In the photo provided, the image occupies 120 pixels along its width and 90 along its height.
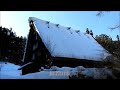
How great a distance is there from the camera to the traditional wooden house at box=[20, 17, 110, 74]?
40.3 ft

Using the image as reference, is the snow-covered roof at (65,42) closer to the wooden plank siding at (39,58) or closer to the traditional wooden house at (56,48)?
the traditional wooden house at (56,48)

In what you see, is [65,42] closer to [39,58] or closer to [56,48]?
[56,48]

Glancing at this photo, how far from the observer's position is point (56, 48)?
12.5 meters

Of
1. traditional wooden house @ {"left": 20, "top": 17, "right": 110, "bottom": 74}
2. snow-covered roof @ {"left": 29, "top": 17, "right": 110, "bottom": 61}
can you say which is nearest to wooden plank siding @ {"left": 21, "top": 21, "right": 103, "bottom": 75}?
traditional wooden house @ {"left": 20, "top": 17, "right": 110, "bottom": 74}

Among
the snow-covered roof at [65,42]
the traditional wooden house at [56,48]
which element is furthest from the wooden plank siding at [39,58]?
the snow-covered roof at [65,42]

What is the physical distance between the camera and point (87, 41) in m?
15.5

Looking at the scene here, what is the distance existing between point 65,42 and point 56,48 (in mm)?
1205

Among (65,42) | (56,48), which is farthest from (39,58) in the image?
(65,42)

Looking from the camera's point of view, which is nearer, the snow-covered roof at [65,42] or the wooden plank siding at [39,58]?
the wooden plank siding at [39,58]

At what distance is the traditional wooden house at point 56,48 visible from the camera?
40.3 feet
